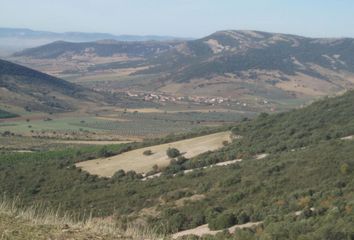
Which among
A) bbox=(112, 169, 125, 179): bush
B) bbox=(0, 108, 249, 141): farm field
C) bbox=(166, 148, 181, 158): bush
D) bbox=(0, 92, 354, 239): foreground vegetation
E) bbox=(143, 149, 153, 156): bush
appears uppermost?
bbox=(0, 92, 354, 239): foreground vegetation

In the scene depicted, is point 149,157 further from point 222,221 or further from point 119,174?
point 222,221

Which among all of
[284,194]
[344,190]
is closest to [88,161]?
[284,194]

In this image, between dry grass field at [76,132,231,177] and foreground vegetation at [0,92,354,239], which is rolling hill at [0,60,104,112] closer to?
dry grass field at [76,132,231,177]

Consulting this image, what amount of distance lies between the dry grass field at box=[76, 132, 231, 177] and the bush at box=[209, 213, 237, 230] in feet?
82.1

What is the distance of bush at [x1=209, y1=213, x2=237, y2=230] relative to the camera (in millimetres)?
22953

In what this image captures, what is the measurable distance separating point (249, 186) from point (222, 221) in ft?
33.2

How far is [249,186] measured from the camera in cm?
3281

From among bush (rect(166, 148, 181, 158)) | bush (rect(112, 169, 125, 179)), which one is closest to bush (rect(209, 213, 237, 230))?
bush (rect(112, 169, 125, 179))

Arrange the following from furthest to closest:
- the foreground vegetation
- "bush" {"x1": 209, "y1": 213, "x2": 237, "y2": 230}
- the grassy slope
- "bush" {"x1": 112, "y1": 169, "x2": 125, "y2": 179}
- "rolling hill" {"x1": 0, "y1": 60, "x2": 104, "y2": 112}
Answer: "rolling hill" {"x1": 0, "y1": 60, "x2": 104, "y2": 112} → the grassy slope → "bush" {"x1": 112, "y1": 169, "x2": 125, "y2": 179} → "bush" {"x1": 209, "y1": 213, "x2": 237, "y2": 230} → the foreground vegetation

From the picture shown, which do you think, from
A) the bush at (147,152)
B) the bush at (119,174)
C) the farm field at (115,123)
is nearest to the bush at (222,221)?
the bush at (119,174)

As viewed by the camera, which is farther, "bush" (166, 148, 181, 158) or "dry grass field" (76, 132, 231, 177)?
"bush" (166, 148, 181, 158)

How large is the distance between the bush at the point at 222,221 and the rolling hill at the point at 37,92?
129619 mm

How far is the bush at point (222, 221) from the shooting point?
2295cm

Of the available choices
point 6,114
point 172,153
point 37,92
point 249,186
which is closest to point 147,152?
point 172,153
